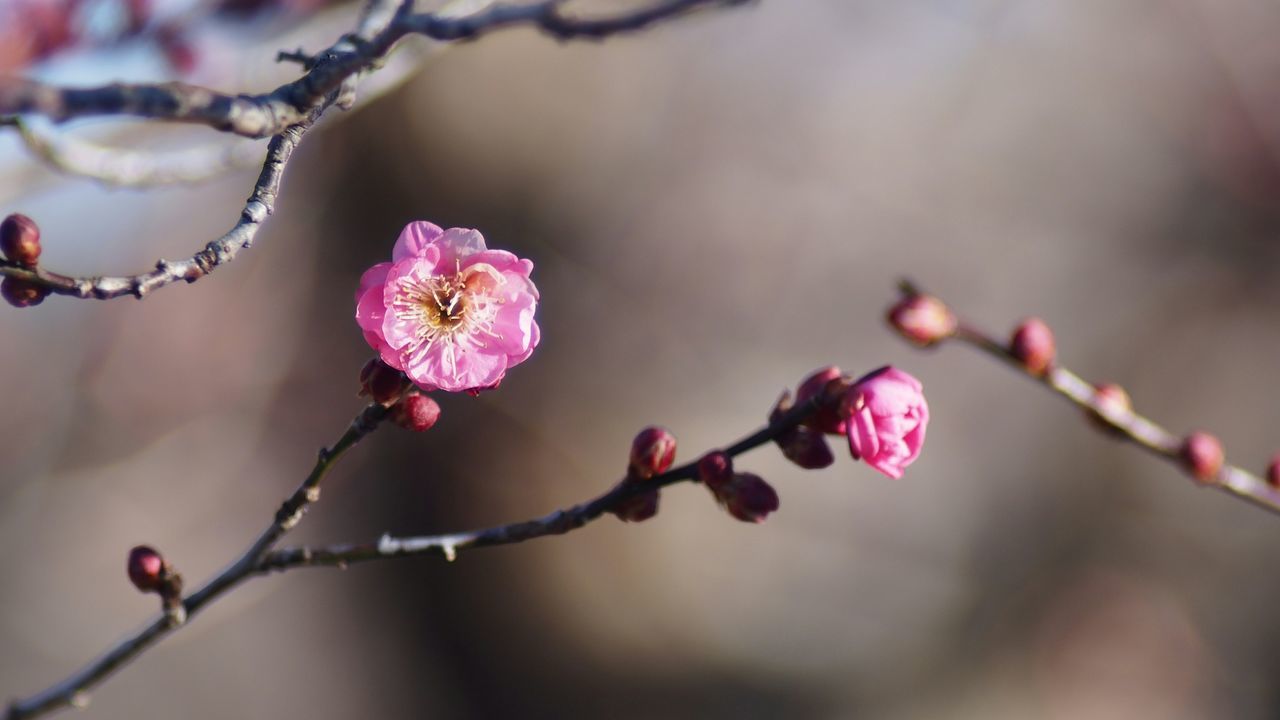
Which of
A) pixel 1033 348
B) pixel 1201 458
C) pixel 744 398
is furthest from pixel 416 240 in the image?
pixel 744 398

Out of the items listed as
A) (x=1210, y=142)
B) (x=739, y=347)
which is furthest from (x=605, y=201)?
(x=1210, y=142)

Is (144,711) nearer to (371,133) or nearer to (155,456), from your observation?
(155,456)

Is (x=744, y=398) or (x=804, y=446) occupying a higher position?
(x=744, y=398)

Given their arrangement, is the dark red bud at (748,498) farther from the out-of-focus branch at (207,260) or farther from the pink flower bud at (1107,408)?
the pink flower bud at (1107,408)

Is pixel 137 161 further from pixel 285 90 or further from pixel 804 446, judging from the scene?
pixel 804 446

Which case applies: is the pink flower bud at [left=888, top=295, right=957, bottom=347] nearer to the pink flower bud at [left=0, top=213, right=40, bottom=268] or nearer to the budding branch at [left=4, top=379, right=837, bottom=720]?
the budding branch at [left=4, top=379, right=837, bottom=720]

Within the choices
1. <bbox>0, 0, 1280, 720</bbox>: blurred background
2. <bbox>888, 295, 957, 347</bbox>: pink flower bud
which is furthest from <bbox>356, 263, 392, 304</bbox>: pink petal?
<bbox>0, 0, 1280, 720</bbox>: blurred background
